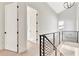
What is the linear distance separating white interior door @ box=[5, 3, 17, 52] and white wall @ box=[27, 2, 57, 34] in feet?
1.12

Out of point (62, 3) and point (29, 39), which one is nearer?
point (62, 3)

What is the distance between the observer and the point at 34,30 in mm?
2010

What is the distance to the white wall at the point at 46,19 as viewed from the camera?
1.95 m

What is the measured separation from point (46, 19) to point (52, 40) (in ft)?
1.33

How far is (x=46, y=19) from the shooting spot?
1974 mm

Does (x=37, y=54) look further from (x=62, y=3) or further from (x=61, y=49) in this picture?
(x=62, y=3)

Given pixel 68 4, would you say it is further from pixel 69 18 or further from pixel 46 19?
pixel 46 19

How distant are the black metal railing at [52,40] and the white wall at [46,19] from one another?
10 centimetres

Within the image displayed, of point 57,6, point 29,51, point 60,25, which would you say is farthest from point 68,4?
point 29,51

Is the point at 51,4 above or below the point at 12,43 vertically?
above

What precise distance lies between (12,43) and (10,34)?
168 mm


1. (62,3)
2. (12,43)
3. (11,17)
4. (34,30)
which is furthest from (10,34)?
(62,3)

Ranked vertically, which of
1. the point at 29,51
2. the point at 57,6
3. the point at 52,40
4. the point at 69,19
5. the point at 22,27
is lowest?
the point at 29,51

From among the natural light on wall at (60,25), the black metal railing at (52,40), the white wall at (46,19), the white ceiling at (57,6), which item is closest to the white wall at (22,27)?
the white wall at (46,19)
